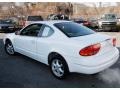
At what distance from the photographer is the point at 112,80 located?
16.7ft

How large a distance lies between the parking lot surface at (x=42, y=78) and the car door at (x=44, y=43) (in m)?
0.47

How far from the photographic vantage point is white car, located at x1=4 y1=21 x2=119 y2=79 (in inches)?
181

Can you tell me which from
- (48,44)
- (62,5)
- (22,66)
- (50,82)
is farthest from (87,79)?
(62,5)

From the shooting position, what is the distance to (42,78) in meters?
5.27

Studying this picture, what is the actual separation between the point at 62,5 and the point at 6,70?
105 ft

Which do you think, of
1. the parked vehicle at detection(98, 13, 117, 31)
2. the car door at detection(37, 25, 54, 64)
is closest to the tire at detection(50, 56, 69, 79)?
the car door at detection(37, 25, 54, 64)

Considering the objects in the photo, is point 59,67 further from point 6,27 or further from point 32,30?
point 6,27

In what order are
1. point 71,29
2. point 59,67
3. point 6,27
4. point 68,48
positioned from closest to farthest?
point 68,48 → point 59,67 → point 71,29 → point 6,27

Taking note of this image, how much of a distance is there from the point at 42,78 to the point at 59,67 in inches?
21.8

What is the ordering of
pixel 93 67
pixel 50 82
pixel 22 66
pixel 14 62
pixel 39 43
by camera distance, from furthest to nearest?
Answer: pixel 14 62
pixel 22 66
pixel 39 43
pixel 50 82
pixel 93 67

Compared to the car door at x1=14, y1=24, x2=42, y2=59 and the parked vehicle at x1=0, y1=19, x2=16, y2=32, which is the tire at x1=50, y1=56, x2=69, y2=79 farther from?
the parked vehicle at x1=0, y1=19, x2=16, y2=32

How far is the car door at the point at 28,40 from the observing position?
587 cm

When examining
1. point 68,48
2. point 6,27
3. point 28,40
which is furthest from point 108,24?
point 68,48

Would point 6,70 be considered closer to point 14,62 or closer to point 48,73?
point 14,62
